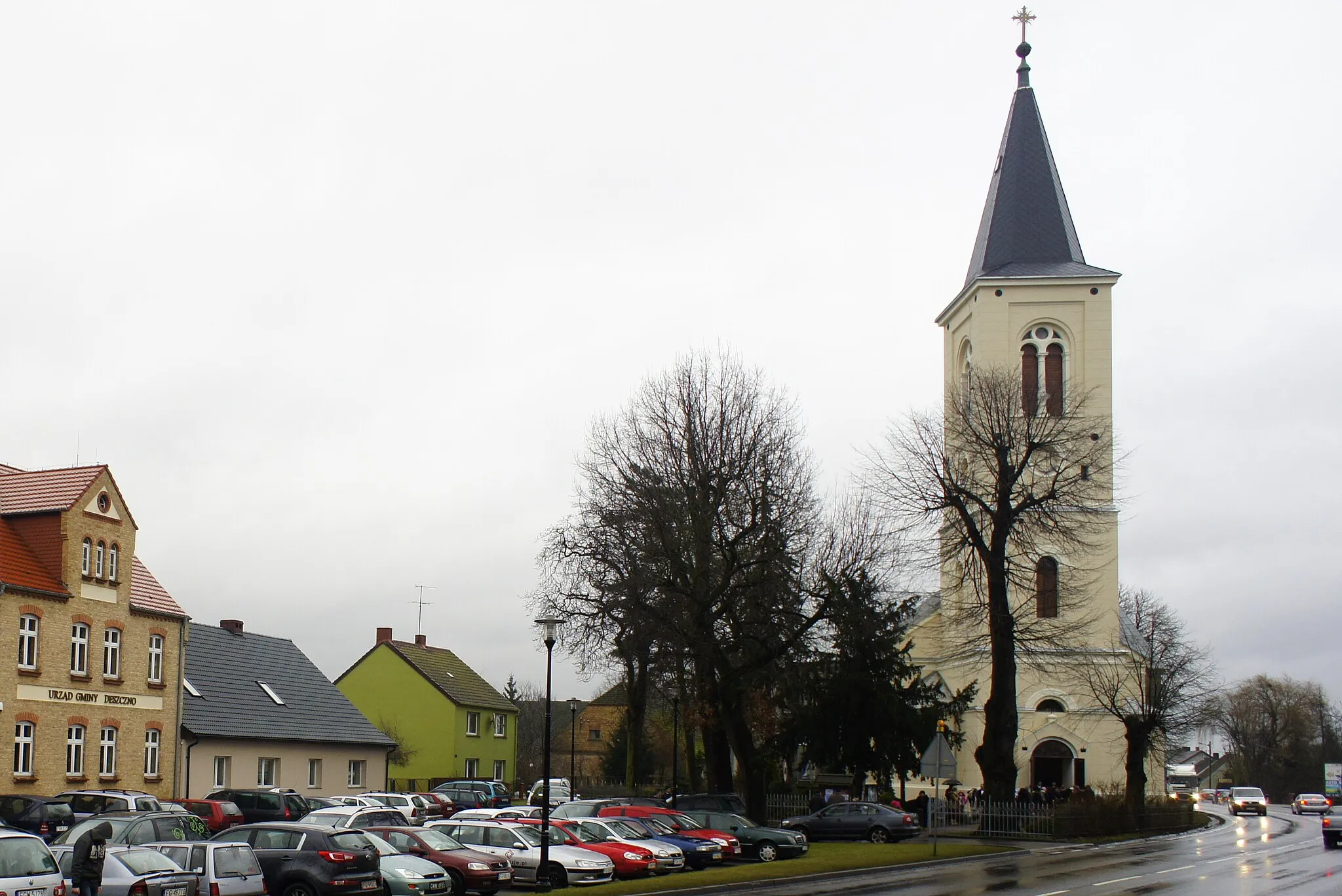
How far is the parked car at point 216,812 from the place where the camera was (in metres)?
31.8

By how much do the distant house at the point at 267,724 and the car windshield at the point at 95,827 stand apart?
748 inches

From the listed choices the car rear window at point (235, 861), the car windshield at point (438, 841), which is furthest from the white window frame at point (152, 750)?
the car rear window at point (235, 861)

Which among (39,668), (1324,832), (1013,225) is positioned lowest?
(1324,832)

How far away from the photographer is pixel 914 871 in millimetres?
31875

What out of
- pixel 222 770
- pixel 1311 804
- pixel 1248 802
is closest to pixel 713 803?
pixel 222 770

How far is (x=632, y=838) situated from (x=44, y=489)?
20.4 meters

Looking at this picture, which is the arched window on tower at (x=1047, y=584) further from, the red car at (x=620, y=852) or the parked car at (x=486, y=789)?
the red car at (x=620, y=852)

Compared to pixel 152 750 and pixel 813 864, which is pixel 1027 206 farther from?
pixel 152 750

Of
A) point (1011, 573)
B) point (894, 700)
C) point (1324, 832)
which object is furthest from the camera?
point (894, 700)

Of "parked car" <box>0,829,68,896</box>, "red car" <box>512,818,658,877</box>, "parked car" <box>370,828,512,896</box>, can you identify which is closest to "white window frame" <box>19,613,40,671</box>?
"red car" <box>512,818,658,877</box>

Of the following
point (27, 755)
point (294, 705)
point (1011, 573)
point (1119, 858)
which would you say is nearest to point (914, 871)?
point (1119, 858)

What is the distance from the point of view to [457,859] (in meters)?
25.3

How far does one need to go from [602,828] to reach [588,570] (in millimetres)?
13946

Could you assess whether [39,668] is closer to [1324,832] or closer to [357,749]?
[357,749]
